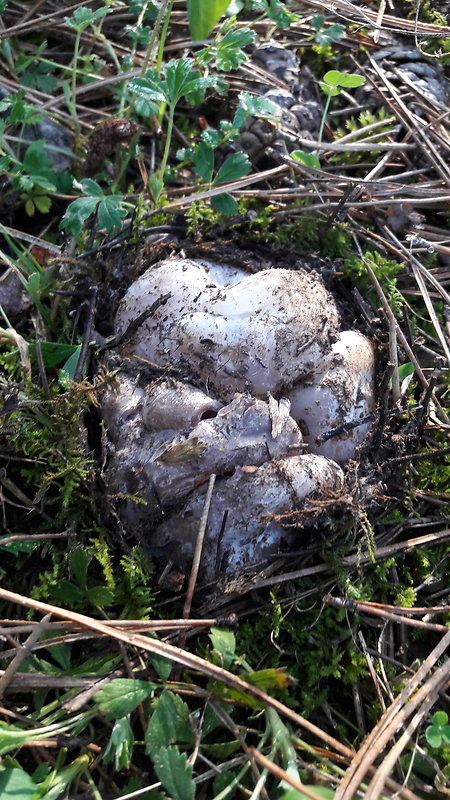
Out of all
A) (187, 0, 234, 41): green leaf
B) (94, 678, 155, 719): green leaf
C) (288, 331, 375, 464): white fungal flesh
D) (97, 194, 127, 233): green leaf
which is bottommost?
(94, 678, 155, 719): green leaf

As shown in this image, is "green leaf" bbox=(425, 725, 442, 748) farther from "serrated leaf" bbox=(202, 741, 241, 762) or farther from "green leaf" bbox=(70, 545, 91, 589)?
"green leaf" bbox=(70, 545, 91, 589)

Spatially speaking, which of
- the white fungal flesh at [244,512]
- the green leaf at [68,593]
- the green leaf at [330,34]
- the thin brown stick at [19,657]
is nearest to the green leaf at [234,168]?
the green leaf at [330,34]

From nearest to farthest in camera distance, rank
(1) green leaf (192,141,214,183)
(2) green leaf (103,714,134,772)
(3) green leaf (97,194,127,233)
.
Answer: (2) green leaf (103,714,134,772), (3) green leaf (97,194,127,233), (1) green leaf (192,141,214,183)

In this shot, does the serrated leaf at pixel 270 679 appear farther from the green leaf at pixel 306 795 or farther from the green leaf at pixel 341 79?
the green leaf at pixel 341 79

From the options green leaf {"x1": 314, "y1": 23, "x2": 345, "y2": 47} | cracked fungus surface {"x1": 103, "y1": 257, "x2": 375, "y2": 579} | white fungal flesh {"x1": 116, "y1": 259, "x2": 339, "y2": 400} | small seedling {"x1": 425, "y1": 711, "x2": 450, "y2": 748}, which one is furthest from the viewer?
green leaf {"x1": 314, "y1": 23, "x2": 345, "y2": 47}

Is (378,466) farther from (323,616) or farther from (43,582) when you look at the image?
(43,582)

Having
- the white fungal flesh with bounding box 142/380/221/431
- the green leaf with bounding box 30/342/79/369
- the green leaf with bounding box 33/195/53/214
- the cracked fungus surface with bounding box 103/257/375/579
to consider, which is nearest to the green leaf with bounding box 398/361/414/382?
the cracked fungus surface with bounding box 103/257/375/579
